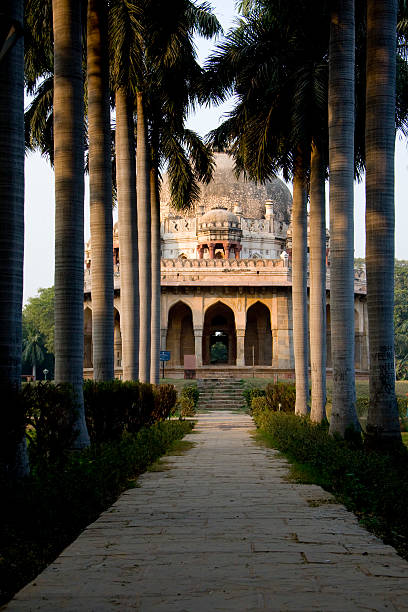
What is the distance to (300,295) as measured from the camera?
787 inches

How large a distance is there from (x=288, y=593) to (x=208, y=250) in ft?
167

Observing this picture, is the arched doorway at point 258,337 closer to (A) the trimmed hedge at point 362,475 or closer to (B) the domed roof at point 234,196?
(B) the domed roof at point 234,196

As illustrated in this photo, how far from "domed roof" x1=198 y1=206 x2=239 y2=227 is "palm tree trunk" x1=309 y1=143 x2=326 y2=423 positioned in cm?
3601

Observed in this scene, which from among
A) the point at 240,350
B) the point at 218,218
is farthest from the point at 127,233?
the point at 218,218

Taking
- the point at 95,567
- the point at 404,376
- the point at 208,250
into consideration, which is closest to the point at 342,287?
the point at 95,567

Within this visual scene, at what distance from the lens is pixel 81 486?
730 cm

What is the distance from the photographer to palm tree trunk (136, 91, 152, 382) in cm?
2095

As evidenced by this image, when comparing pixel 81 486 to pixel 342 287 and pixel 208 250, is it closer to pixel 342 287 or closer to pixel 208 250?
pixel 342 287

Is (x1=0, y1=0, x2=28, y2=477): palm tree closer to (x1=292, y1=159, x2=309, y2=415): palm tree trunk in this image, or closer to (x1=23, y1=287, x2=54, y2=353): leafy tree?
(x1=292, y1=159, x2=309, y2=415): palm tree trunk

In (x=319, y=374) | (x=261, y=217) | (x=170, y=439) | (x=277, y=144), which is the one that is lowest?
(x=170, y=439)

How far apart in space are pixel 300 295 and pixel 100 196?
742 centimetres

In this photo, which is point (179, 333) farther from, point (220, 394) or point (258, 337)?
point (220, 394)

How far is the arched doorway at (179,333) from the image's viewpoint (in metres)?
49.9

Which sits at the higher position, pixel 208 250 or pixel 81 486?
pixel 208 250
